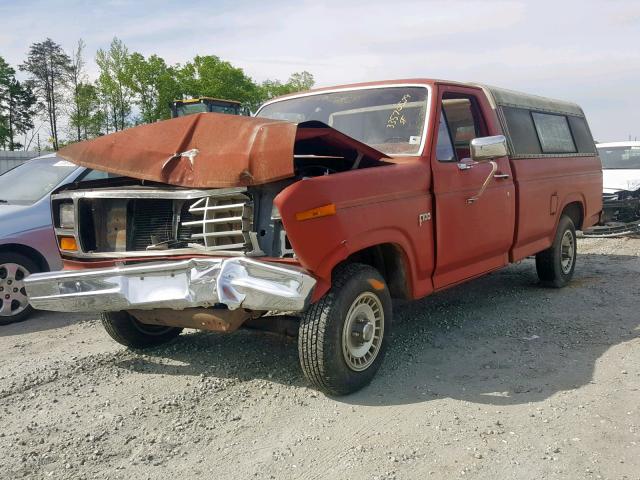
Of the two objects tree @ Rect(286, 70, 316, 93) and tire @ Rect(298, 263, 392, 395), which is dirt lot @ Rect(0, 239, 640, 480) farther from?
tree @ Rect(286, 70, 316, 93)

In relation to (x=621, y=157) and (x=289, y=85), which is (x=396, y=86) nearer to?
(x=621, y=157)

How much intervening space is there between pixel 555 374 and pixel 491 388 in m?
0.59

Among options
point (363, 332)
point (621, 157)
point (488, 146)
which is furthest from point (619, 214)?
point (363, 332)

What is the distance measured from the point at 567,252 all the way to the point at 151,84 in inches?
1541

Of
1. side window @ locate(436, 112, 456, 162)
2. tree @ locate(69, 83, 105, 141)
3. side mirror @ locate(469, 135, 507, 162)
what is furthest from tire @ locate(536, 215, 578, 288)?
tree @ locate(69, 83, 105, 141)

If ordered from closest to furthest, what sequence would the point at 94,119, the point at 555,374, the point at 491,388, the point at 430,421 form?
the point at 430,421
the point at 491,388
the point at 555,374
the point at 94,119

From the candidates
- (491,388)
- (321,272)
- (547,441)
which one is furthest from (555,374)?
(321,272)

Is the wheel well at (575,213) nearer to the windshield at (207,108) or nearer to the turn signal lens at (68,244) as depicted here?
the turn signal lens at (68,244)

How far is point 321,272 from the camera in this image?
3410 mm

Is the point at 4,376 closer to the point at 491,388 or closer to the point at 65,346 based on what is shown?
the point at 65,346

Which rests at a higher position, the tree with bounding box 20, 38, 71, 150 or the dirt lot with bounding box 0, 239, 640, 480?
the tree with bounding box 20, 38, 71, 150

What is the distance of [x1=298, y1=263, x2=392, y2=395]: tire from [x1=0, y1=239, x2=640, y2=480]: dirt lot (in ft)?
0.55

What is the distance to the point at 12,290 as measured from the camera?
20.4 feet

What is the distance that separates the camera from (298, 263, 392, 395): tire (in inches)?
139
